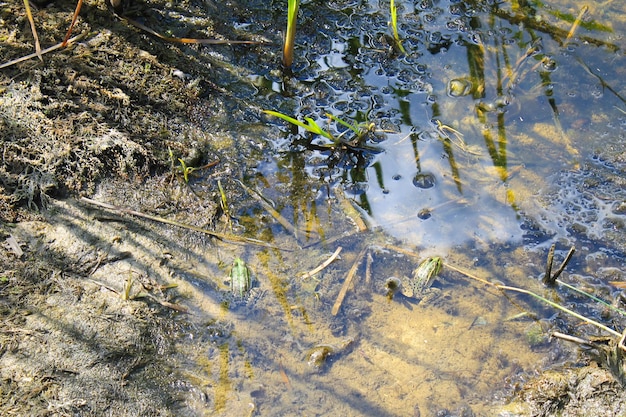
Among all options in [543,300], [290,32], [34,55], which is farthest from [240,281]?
[34,55]

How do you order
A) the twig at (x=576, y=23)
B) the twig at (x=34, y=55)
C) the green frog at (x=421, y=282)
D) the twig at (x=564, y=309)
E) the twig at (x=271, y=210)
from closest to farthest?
the twig at (x=564, y=309) < the green frog at (x=421, y=282) < the twig at (x=271, y=210) < the twig at (x=34, y=55) < the twig at (x=576, y=23)

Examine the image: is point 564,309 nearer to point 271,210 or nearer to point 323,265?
point 323,265

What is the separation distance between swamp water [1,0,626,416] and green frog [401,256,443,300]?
4cm

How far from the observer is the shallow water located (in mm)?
2641

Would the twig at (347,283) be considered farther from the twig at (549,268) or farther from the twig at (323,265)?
the twig at (549,268)

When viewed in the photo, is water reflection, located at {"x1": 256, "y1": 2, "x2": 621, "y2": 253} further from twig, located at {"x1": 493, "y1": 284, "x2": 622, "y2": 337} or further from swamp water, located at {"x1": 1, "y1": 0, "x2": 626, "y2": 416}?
twig, located at {"x1": 493, "y1": 284, "x2": 622, "y2": 337}

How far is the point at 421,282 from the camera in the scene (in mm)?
2914

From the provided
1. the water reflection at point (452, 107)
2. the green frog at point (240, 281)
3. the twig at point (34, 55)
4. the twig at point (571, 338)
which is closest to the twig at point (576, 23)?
the water reflection at point (452, 107)

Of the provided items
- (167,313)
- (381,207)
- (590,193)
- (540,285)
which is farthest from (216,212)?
(590,193)

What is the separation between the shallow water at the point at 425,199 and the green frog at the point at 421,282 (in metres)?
0.07

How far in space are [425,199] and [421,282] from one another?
600 millimetres

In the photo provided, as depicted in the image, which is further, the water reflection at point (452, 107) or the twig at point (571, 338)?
the water reflection at point (452, 107)

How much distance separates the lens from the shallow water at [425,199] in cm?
264

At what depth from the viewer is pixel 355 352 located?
271 centimetres
